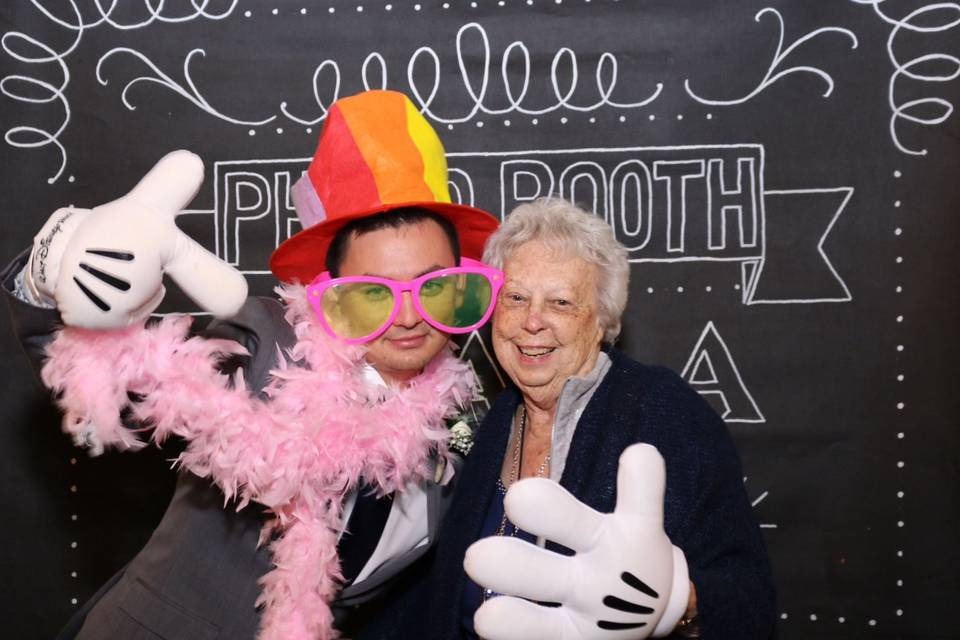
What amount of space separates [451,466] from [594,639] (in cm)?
63

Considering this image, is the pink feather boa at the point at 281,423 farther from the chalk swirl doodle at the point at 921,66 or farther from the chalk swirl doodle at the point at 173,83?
the chalk swirl doodle at the point at 921,66

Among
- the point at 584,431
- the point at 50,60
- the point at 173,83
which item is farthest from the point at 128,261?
the point at 50,60

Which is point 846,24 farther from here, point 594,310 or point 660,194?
point 594,310

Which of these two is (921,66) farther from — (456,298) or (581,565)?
(581,565)

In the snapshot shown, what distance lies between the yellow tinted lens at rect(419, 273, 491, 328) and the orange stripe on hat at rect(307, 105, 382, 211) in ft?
0.58

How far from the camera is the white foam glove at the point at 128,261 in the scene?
1.19 m

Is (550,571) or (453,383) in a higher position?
(453,383)

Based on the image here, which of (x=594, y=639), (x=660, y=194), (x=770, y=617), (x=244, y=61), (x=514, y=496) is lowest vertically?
(x=770, y=617)

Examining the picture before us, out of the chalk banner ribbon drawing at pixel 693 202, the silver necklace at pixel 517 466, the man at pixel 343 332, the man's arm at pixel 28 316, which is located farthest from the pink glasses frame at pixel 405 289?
the chalk banner ribbon drawing at pixel 693 202

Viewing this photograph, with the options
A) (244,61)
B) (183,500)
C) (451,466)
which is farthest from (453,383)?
(244,61)

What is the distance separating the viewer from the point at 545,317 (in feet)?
4.82

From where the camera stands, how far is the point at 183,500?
5.00ft

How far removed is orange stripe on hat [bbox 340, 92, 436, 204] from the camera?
148 centimetres

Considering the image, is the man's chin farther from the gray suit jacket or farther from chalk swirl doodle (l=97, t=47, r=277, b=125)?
chalk swirl doodle (l=97, t=47, r=277, b=125)
